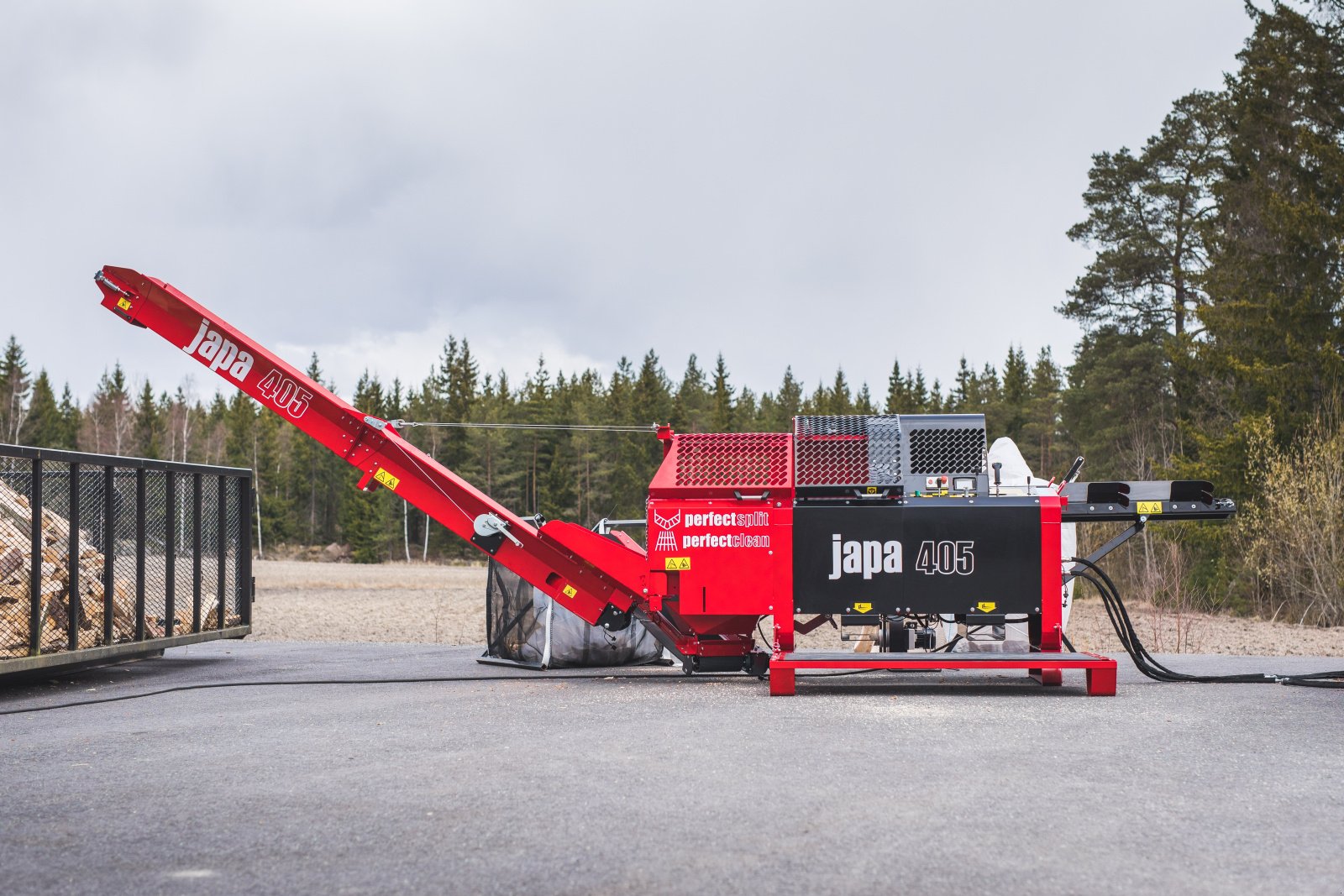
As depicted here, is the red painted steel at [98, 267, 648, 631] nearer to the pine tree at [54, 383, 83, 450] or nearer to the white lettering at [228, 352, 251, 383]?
the white lettering at [228, 352, 251, 383]

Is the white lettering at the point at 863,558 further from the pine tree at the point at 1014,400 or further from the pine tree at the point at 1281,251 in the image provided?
the pine tree at the point at 1014,400

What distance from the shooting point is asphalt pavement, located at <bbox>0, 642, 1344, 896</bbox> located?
4.21 m

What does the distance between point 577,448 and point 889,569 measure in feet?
234

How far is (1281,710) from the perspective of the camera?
8398 millimetres

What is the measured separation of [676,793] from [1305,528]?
22.2m

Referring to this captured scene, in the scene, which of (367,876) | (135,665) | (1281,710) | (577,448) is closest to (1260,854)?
(367,876)

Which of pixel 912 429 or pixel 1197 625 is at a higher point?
→ pixel 912 429

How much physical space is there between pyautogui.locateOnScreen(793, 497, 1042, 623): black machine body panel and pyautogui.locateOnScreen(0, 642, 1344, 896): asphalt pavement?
0.78 m

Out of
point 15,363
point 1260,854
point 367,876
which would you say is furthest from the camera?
point 15,363

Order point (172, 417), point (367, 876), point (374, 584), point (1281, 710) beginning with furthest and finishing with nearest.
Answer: point (172, 417), point (374, 584), point (1281, 710), point (367, 876)

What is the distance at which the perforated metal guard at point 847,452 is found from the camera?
385 inches

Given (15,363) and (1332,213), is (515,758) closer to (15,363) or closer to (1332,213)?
(1332,213)

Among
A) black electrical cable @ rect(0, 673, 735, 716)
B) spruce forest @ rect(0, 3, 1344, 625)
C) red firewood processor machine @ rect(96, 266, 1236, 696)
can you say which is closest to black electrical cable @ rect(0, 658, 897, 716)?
black electrical cable @ rect(0, 673, 735, 716)

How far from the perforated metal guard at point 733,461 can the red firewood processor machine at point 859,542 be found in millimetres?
13
